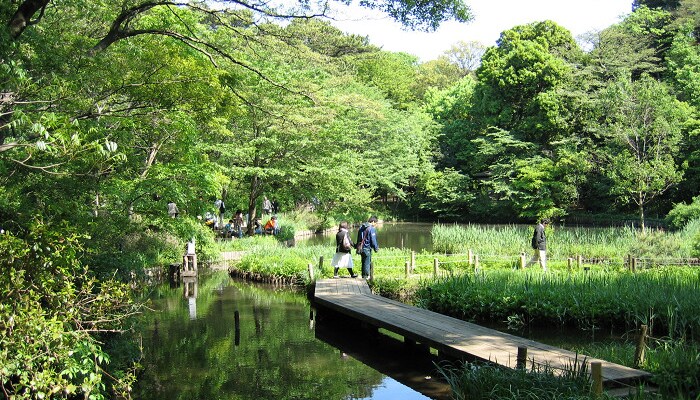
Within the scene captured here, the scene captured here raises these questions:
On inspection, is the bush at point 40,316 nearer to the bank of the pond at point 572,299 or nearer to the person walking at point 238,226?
the bank of the pond at point 572,299

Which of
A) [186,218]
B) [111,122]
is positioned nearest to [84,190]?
[111,122]

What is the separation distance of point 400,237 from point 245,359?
22322 mm

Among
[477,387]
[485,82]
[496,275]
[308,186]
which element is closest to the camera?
[477,387]

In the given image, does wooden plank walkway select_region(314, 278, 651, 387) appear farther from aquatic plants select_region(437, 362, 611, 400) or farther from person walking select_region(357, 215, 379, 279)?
person walking select_region(357, 215, 379, 279)

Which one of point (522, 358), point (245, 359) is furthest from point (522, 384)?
point (245, 359)

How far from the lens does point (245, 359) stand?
9.74 metres

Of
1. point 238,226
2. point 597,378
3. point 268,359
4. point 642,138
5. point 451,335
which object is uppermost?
point 642,138

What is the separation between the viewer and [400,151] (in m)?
40.1

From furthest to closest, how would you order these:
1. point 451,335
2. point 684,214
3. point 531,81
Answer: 1. point 531,81
2. point 684,214
3. point 451,335

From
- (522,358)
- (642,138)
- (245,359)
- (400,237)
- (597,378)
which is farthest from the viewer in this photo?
(400,237)

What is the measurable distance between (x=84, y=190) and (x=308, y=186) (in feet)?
55.4

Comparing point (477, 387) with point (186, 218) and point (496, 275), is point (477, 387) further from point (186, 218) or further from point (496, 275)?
point (186, 218)

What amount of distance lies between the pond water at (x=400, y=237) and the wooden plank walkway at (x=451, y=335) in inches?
444

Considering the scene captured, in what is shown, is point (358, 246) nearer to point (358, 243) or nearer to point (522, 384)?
point (358, 243)
